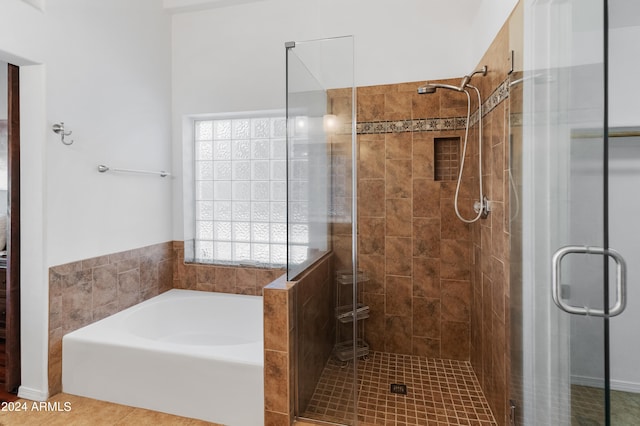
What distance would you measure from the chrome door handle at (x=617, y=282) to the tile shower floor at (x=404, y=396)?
45.0 inches

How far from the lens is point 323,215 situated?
6.04 ft

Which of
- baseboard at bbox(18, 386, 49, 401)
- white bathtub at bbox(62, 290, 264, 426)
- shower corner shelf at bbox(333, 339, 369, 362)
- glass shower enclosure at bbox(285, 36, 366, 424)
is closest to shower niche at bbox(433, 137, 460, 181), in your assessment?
glass shower enclosure at bbox(285, 36, 366, 424)

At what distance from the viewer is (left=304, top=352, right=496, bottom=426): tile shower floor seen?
1.77 metres

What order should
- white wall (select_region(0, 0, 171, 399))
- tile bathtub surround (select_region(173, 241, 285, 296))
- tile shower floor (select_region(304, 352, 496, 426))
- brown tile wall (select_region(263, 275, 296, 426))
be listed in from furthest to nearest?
tile bathtub surround (select_region(173, 241, 285, 296)) < white wall (select_region(0, 0, 171, 399)) < tile shower floor (select_region(304, 352, 496, 426)) < brown tile wall (select_region(263, 275, 296, 426))

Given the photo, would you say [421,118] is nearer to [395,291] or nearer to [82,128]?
[395,291]

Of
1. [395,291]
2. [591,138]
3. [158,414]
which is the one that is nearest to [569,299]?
[591,138]

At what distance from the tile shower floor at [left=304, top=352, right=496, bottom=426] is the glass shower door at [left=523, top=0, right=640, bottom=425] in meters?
0.68

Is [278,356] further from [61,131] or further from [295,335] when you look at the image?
[61,131]

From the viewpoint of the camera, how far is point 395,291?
2.59 meters

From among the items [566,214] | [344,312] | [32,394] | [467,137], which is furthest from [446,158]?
[32,394]

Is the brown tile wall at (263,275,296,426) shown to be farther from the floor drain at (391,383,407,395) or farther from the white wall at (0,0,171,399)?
the white wall at (0,0,171,399)

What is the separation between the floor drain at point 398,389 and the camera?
2068mm

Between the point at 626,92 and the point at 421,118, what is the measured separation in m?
1.14

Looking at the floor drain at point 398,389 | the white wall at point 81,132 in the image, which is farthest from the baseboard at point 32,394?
the floor drain at point 398,389
